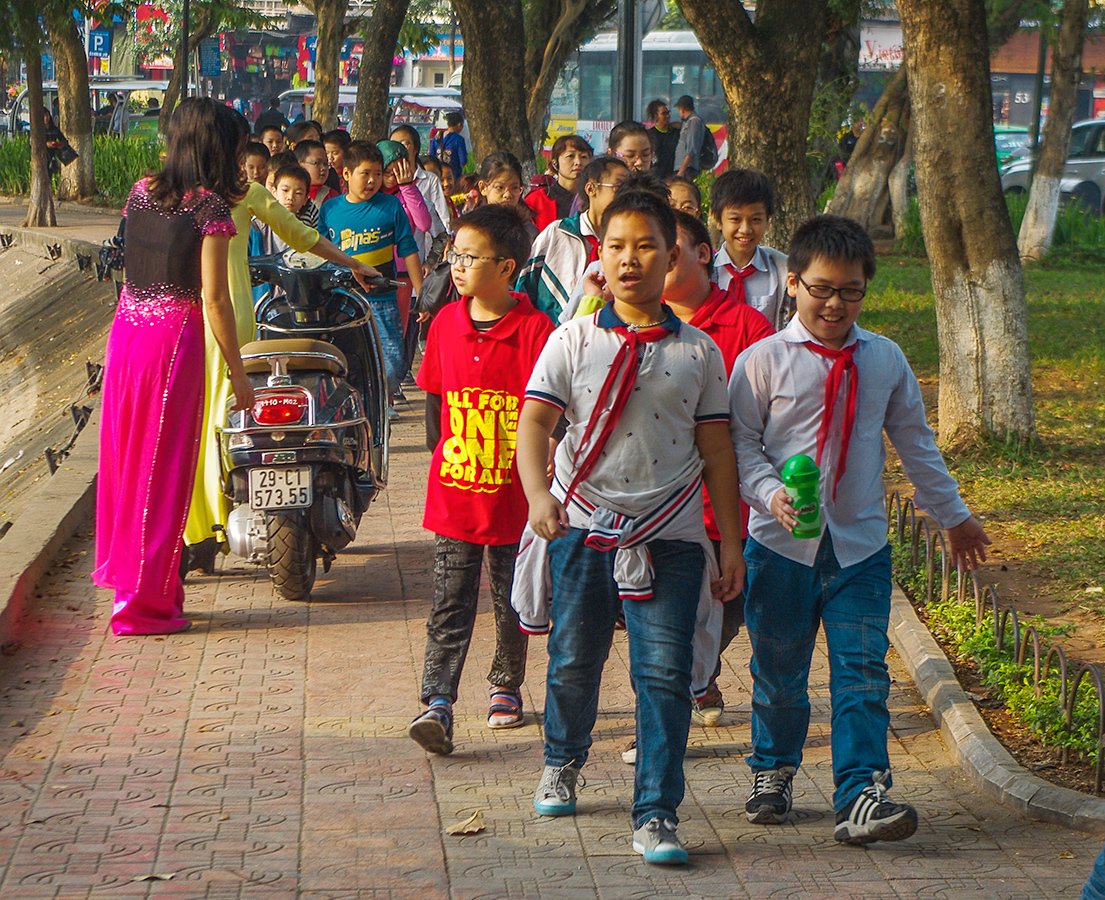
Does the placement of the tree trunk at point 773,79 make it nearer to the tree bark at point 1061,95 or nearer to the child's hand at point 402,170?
the child's hand at point 402,170

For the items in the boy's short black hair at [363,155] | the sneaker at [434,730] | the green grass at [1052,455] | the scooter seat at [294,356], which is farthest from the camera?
the boy's short black hair at [363,155]

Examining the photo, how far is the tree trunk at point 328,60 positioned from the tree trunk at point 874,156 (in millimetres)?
7093

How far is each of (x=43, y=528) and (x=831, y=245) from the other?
163 inches

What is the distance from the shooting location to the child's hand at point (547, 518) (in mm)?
3471

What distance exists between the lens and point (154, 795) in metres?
4.01

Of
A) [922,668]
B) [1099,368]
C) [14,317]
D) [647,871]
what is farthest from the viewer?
[14,317]

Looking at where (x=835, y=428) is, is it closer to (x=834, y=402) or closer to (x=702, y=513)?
(x=834, y=402)

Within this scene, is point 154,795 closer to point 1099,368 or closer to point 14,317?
point 1099,368

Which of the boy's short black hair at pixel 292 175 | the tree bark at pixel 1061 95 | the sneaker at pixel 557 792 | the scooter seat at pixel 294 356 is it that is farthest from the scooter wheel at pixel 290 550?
the tree bark at pixel 1061 95

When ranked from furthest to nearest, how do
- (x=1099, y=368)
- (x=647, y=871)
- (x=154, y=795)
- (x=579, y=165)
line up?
(x=1099, y=368), (x=579, y=165), (x=154, y=795), (x=647, y=871)

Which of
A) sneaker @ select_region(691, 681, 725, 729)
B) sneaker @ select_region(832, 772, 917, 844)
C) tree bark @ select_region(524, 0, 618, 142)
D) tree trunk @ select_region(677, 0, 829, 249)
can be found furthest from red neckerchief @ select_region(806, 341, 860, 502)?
tree bark @ select_region(524, 0, 618, 142)

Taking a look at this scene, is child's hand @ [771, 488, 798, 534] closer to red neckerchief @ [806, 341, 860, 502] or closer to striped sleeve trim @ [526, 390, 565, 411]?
red neckerchief @ [806, 341, 860, 502]

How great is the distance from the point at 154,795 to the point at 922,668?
2.66 metres

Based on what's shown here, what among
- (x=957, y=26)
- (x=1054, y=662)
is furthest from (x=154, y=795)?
(x=957, y=26)
